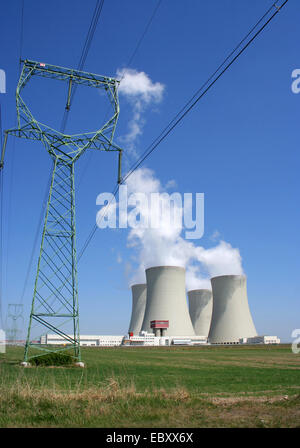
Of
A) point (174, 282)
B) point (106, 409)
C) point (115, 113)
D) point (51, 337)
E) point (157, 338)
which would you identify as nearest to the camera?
point (106, 409)

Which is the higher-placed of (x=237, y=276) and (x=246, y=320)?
(x=237, y=276)

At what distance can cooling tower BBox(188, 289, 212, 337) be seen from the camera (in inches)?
2751

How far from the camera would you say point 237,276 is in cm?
5031

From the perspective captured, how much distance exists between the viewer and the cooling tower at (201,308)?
229 feet

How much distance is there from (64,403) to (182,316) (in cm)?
4786

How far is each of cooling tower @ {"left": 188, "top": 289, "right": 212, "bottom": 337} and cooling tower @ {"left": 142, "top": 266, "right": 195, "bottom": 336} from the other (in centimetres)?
1766

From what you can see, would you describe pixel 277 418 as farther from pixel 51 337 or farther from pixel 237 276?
pixel 51 337

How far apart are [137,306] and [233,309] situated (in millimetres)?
21372

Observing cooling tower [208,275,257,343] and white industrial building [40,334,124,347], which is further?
white industrial building [40,334,124,347]

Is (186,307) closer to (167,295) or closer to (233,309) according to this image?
(167,295)

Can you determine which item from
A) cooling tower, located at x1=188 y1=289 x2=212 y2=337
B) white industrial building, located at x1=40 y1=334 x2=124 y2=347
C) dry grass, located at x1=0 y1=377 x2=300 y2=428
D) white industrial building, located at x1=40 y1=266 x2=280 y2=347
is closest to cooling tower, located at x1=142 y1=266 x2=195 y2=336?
white industrial building, located at x1=40 y1=266 x2=280 y2=347

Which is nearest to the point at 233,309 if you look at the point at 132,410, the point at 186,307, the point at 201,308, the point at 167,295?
the point at 186,307

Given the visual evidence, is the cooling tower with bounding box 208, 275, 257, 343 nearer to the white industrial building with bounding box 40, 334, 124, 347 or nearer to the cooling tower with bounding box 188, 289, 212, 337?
the cooling tower with bounding box 188, 289, 212, 337

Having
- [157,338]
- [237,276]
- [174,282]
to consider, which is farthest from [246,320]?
[157,338]
